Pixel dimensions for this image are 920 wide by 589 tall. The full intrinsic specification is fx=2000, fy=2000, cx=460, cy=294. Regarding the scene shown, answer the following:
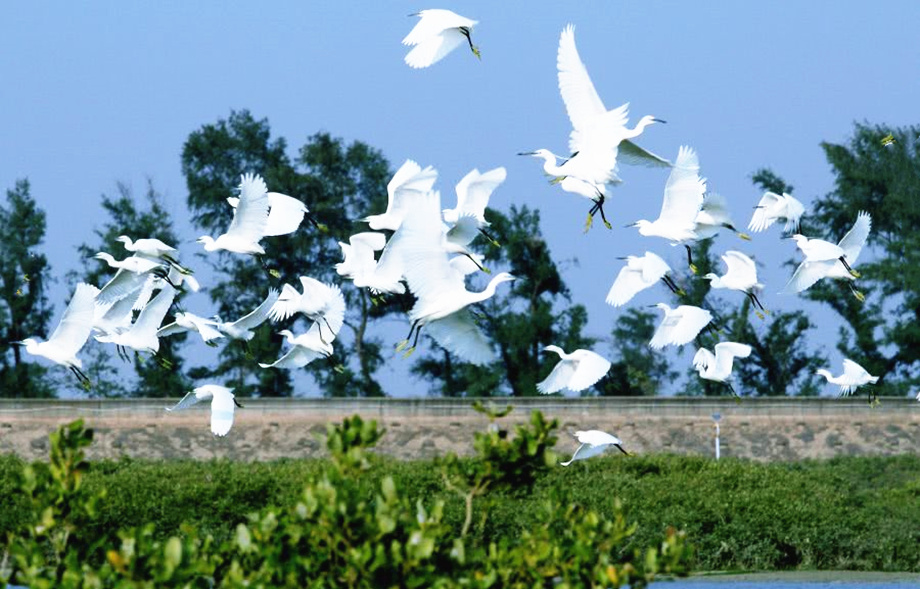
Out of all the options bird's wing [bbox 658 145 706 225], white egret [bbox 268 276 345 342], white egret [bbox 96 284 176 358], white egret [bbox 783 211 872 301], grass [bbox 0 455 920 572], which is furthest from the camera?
grass [bbox 0 455 920 572]

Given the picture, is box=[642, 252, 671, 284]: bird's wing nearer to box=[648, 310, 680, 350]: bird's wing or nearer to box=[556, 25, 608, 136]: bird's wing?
box=[648, 310, 680, 350]: bird's wing

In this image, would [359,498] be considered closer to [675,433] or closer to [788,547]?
[788,547]

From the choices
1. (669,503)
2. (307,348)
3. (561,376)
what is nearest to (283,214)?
(307,348)

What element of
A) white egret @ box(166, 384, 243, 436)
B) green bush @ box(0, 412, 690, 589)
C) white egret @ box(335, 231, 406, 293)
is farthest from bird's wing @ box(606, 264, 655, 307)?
green bush @ box(0, 412, 690, 589)

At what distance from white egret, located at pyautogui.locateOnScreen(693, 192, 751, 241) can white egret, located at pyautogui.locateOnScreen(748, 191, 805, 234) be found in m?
1.34

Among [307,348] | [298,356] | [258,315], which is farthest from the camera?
[258,315]

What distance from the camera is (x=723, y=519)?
90.4 ft

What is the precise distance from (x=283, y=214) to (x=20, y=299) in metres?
26.4

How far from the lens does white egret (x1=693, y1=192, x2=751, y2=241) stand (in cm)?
2300

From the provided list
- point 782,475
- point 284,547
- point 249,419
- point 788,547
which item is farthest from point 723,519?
point 284,547

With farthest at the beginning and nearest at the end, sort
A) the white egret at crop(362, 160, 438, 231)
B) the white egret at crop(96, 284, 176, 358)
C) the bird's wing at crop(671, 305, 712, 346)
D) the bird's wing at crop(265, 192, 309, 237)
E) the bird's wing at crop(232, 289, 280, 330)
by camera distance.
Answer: the white egret at crop(96, 284, 176, 358), the bird's wing at crop(232, 289, 280, 330), the bird's wing at crop(671, 305, 712, 346), the bird's wing at crop(265, 192, 309, 237), the white egret at crop(362, 160, 438, 231)

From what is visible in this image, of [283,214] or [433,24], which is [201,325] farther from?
[433,24]

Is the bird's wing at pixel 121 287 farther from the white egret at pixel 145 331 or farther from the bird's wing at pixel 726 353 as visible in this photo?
the bird's wing at pixel 726 353

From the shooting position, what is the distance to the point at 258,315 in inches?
1012
